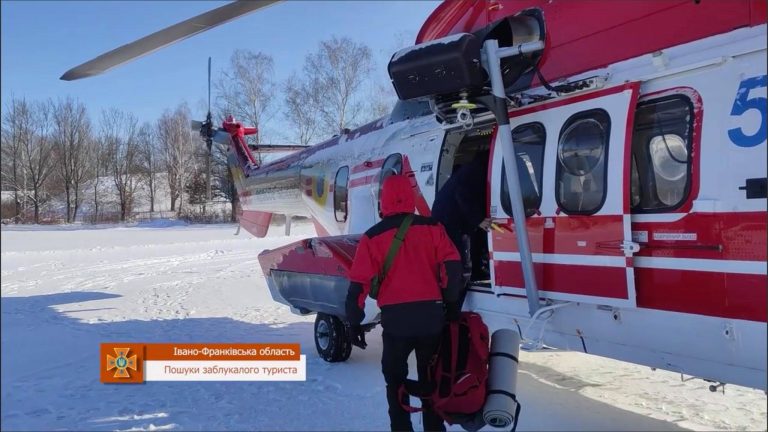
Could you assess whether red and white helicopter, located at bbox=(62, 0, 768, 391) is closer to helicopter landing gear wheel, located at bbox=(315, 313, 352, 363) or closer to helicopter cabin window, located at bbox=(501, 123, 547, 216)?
helicopter cabin window, located at bbox=(501, 123, 547, 216)

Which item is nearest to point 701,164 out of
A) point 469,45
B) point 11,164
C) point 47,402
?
point 469,45

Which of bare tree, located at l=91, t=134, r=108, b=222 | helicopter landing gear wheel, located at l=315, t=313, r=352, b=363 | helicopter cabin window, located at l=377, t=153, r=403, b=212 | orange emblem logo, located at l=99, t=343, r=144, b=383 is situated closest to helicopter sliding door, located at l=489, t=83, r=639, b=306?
helicopter cabin window, located at l=377, t=153, r=403, b=212

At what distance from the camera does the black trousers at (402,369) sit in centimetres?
327

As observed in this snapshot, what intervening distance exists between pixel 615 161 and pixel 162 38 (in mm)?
2872

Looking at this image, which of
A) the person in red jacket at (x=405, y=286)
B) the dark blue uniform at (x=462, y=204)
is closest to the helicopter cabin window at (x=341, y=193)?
the dark blue uniform at (x=462, y=204)

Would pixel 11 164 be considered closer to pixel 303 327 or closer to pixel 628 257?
pixel 628 257

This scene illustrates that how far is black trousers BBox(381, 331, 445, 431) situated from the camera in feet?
Answer: 10.7

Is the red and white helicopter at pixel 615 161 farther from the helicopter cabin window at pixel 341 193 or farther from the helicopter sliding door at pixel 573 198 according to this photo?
the helicopter cabin window at pixel 341 193

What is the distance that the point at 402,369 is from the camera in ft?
10.9

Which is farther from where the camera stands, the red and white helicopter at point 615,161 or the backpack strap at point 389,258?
the backpack strap at point 389,258

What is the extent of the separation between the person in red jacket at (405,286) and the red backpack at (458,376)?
0.23 feet
